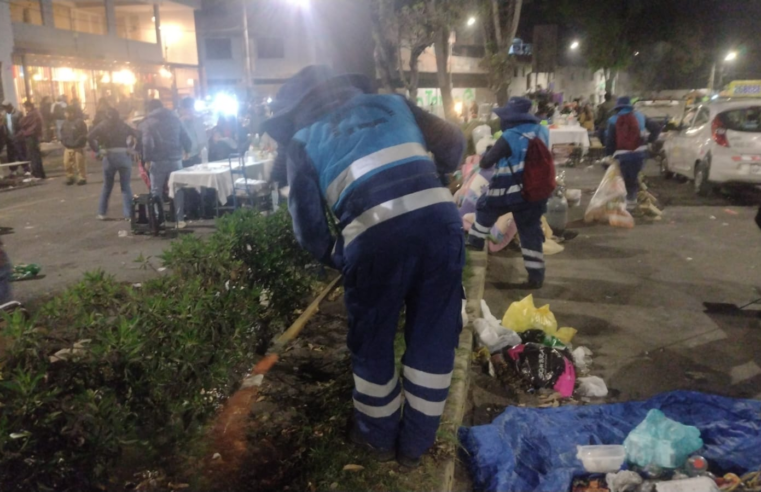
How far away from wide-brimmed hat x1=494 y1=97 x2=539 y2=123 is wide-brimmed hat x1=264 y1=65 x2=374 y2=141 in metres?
3.27

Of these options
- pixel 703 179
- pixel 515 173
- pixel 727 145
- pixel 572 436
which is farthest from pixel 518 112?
pixel 703 179

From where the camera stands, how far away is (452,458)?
3.01m

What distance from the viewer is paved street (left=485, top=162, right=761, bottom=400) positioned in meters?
4.48

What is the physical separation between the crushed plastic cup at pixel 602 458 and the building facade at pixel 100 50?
23.4m

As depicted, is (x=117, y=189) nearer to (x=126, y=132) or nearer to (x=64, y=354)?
(x=126, y=132)

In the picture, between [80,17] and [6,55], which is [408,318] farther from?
[80,17]

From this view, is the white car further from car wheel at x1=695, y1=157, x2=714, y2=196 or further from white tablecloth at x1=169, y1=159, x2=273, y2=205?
white tablecloth at x1=169, y1=159, x2=273, y2=205

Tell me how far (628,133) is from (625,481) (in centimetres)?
731

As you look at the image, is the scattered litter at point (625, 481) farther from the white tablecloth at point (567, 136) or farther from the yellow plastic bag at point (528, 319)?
the white tablecloth at point (567, 136)

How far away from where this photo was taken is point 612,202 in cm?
901

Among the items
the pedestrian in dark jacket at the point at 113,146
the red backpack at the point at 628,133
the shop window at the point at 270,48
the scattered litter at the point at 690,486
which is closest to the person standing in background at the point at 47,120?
the pedestrian in dark jacket at the point at 113,146

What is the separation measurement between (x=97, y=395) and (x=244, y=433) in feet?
3.84

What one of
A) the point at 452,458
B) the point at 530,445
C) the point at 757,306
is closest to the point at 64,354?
the point at 452,458

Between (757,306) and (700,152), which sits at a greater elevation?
(700,152)
